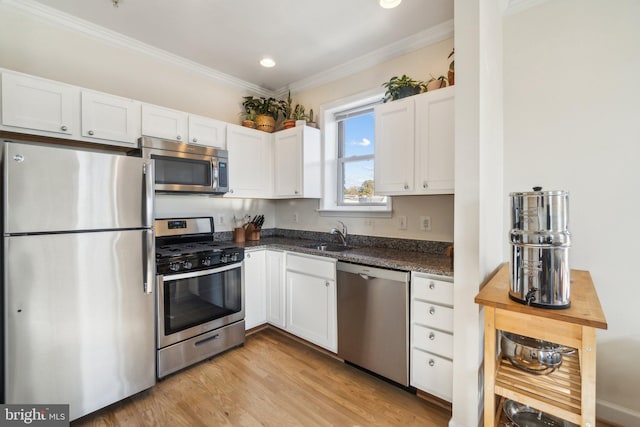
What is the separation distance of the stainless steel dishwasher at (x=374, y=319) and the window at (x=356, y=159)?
1.01 meters

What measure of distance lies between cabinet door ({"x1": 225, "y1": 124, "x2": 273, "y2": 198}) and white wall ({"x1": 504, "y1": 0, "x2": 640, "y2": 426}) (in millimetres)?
2463

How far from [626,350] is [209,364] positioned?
2.90 m

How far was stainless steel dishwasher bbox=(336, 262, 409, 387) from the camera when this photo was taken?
1938 mm

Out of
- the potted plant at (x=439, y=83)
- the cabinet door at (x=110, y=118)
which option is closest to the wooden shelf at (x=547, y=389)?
the potted plant at (x=439, y=83)

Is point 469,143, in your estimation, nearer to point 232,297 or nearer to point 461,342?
point 461,342

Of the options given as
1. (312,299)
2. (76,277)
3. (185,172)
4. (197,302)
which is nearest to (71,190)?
(76,277)

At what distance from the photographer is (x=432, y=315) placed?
181cm

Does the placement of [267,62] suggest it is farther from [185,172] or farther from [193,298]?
[193,298]

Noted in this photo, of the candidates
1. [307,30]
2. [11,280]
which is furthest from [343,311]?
[307,30]

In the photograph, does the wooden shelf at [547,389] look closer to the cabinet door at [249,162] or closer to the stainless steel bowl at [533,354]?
the stainless steel bowl at [533,354]

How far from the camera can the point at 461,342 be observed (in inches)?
61.3

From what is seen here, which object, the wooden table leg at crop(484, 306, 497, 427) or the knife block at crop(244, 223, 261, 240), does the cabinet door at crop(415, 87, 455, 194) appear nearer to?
the wooden table leg at crop(484, 306, 497, 427)

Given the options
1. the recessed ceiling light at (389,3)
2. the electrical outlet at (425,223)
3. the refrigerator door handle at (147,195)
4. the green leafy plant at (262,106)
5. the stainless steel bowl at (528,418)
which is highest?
the recessed ceiling light at (389,3)

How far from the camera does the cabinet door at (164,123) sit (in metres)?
2.38
